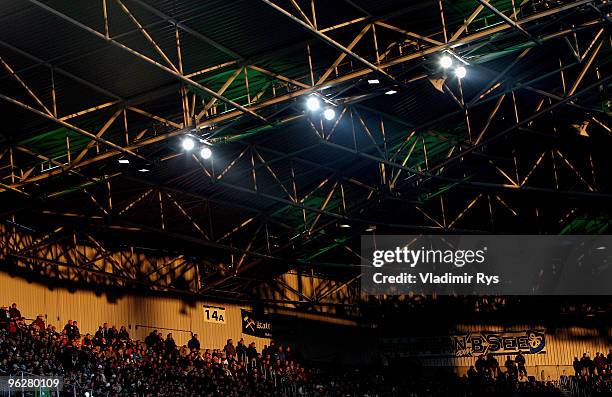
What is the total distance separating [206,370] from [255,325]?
30.6 ft

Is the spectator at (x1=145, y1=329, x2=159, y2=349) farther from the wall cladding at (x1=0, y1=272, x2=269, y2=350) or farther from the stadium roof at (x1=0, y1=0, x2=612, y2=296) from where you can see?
the stadium roof at (x1=0, y1=0, x2=612, y2=296)

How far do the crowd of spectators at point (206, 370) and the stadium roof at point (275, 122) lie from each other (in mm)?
3160

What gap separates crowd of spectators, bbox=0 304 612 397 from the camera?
2974 centimetres

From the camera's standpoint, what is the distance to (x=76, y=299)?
37.1 meters

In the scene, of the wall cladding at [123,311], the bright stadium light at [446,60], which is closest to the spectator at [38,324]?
the wall cladding at [123,311]

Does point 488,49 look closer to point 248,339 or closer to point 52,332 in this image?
point 52,332

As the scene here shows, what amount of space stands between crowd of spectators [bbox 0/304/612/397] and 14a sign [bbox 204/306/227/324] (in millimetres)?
1311

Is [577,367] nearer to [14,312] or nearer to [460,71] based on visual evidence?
[460,71]

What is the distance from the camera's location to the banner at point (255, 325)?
44.2 metres

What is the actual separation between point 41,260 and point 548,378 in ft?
84.6

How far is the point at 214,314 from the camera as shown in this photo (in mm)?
42969

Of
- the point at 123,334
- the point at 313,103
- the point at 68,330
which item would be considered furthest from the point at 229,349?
the point at 313,103

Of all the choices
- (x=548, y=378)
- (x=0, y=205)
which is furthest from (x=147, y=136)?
(x=548, y=378)

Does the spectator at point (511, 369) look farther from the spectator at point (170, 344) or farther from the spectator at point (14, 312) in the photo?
the spectator at point (14, 312)
